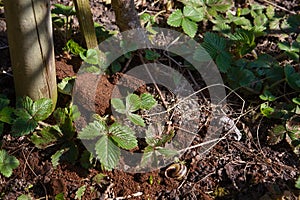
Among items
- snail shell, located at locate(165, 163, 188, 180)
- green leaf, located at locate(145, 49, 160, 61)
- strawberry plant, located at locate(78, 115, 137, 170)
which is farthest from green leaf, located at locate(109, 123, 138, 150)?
green leaf, located at locate(145, 49, 160, 61)

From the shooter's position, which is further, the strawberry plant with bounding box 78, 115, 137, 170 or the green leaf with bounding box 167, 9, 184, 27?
the green leaf with bounding box 167, 9, 184, 27

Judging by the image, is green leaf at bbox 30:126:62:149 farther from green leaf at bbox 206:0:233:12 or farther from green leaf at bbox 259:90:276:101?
green leaf at bbox 206:0:233:12

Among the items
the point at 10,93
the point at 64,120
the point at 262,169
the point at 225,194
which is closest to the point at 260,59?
the point at 262,169

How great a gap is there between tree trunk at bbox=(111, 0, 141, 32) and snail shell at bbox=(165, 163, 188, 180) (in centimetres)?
66

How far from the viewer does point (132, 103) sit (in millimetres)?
2012

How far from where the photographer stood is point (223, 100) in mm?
2252

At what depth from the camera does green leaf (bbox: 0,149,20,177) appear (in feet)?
6.05

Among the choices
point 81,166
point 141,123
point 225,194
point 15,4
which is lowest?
point 225,194

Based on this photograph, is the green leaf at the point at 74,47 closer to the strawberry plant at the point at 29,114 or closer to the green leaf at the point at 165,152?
the strawberry plant at the point at 29,114

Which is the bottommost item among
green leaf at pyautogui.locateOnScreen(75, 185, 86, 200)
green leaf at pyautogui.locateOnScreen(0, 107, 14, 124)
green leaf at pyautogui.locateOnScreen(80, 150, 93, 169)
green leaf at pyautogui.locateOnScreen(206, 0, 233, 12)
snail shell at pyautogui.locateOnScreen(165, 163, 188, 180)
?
snail shell at pyautogui.locateOnScreen(165, 163, 188, 180)

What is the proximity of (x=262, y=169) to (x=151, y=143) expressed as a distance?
49cm

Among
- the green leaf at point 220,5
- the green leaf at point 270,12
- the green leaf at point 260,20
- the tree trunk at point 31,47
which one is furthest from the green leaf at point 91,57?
the green leaf at point 270,12

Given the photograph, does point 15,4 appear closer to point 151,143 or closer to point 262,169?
point 151,143

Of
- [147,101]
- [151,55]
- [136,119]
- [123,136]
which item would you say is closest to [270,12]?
[151,55]
